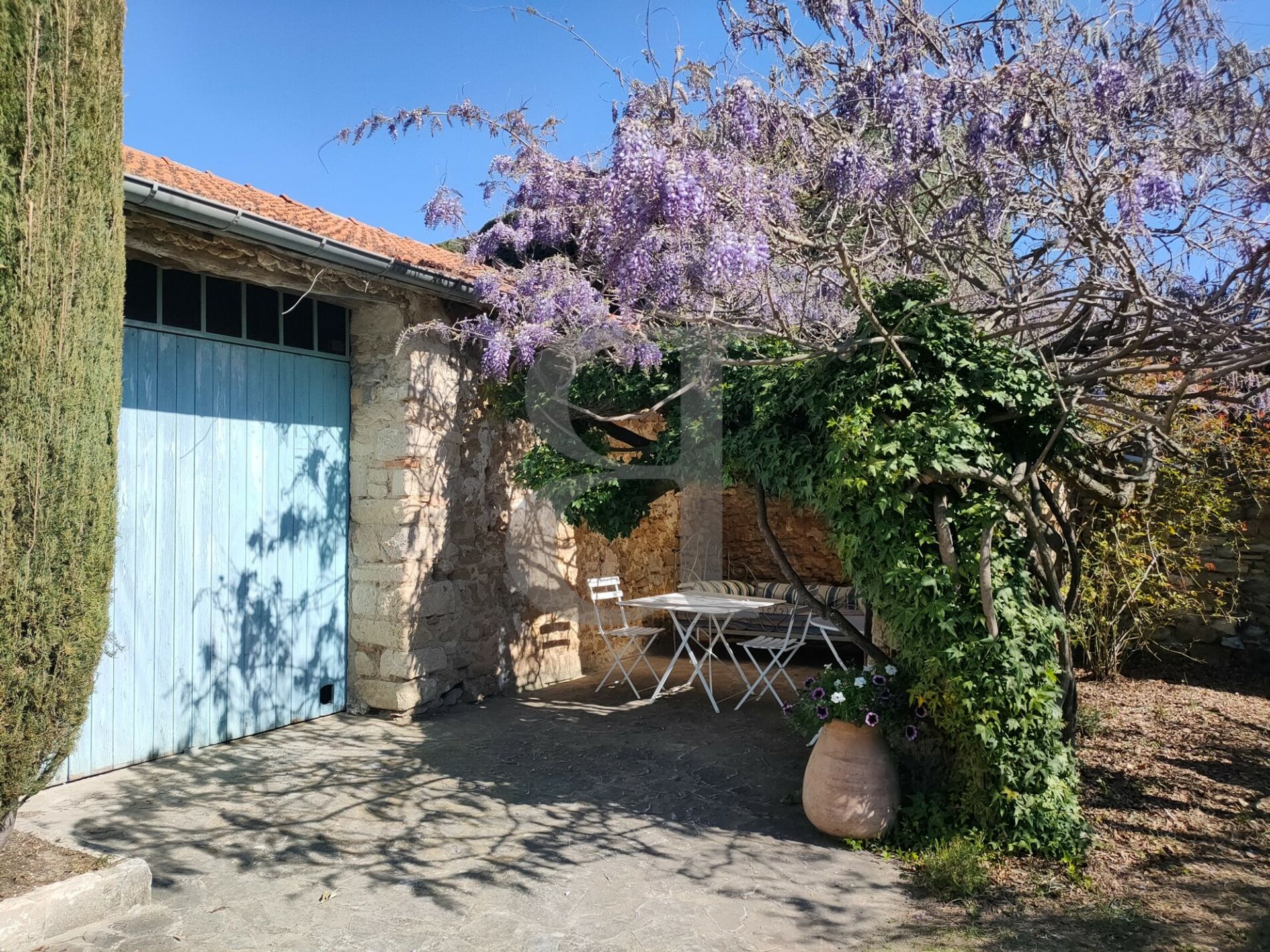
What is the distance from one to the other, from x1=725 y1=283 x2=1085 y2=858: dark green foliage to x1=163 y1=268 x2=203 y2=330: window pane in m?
3.39

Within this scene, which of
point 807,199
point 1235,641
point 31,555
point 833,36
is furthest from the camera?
point 1235,641

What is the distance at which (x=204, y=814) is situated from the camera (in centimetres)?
379

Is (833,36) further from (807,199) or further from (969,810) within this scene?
(969,810)

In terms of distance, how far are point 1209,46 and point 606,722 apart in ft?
15.5

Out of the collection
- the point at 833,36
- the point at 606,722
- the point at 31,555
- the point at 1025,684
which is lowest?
the point at 606,722

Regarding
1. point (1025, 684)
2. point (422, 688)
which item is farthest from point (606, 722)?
point (1025, 684)

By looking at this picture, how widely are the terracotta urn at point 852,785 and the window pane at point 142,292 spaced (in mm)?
3949

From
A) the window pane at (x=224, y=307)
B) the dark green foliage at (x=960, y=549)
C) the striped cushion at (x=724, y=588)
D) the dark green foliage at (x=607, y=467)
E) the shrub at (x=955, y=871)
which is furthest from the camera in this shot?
the striped cushion at (x=724, y=588)

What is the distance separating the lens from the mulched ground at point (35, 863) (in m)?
2.68

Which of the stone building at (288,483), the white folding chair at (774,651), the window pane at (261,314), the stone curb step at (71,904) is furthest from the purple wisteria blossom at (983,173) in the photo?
the stone curb step at (71,904)

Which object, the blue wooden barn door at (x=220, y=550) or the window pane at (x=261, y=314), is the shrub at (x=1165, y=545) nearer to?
the blue wooden barn door at (x=220, y=550)

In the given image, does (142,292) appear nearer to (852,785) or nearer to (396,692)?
(396,692)

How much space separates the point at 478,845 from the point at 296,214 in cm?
383

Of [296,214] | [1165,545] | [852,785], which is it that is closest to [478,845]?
[852,785]
